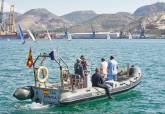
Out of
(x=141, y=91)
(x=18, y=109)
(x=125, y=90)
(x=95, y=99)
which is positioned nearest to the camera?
(x=18, y=109)

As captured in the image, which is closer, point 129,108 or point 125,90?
point 129,108

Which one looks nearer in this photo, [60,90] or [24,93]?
[60,90]

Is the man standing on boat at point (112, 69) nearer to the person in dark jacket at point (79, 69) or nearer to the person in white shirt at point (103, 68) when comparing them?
the person in white shirt at point (103, 68)

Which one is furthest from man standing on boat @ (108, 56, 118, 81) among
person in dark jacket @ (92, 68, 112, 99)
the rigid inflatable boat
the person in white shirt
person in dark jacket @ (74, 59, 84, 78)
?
person in dark jacket @ (74, 59, 84, 78)

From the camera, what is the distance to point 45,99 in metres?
25.3

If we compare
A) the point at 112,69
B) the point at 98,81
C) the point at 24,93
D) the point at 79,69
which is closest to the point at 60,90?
the point at 24,93

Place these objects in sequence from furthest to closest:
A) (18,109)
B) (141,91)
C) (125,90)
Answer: (141,91), (125,90), (18,109)

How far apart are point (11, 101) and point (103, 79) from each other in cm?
558

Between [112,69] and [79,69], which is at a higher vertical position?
[79,69]

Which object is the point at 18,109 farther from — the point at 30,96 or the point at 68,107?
the point at 68,107

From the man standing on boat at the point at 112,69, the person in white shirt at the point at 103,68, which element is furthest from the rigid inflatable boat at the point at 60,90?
the man standing on boat at the point at 112,69

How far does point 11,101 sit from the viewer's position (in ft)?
90.5

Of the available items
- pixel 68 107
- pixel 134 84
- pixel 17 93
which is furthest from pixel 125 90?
pixel 17 93

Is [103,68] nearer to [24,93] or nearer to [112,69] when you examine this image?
[112,69]
